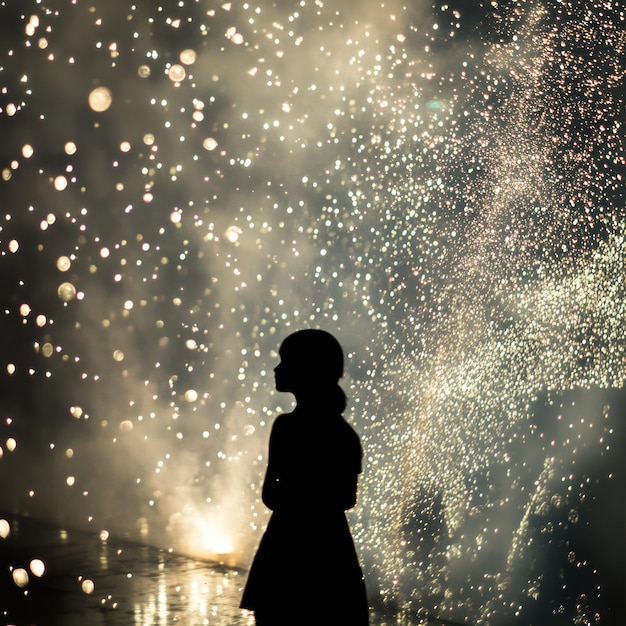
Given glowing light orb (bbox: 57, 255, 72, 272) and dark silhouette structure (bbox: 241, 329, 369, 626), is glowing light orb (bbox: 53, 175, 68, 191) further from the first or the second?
dark silhouette structure (bbox: 241, 329, 369, 626)

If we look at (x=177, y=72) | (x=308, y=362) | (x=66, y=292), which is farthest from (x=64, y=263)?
(x=308, y=362)

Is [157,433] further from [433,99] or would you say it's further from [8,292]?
[433,99]

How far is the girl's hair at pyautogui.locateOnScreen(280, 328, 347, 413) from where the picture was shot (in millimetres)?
1934

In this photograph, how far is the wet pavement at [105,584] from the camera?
334 centimetres

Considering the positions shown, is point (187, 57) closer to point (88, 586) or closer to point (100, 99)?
point (100, 99)

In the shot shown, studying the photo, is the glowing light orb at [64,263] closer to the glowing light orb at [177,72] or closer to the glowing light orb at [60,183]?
the glowing light orb at [60,183]

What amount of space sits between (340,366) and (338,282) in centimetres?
238

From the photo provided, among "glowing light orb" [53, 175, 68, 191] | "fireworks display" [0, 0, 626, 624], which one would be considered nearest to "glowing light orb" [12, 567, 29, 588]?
"fireworks display" [0, 0, 626, 624]

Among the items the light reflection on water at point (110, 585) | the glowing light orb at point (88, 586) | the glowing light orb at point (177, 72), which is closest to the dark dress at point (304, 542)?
the light reflection on water at point (110, 585)

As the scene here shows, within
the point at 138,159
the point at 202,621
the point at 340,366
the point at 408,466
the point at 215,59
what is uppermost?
the point at 215,59

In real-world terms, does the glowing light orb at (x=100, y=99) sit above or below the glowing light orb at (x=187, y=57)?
below

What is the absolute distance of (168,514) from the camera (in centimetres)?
459

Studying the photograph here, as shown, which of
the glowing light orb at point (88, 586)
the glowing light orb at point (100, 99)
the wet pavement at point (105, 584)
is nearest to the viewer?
the wet pavement at point (105, 584)

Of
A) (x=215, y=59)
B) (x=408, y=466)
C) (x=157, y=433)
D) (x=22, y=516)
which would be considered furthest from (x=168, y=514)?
(x=215, y=59)
